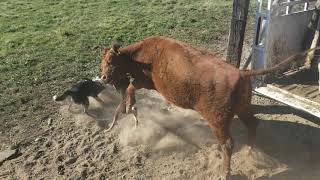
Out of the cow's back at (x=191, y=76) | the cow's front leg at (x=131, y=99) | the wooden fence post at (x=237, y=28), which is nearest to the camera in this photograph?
the cow's back at (x=191, y=76)

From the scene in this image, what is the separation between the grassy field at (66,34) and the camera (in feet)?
26.4

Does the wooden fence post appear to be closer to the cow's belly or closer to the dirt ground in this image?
the dirt ground

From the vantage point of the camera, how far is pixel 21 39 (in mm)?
10727

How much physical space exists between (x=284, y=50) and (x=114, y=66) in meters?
2.74

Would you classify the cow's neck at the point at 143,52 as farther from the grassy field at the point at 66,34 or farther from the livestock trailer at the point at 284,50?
the grassy field at the point at 66,34

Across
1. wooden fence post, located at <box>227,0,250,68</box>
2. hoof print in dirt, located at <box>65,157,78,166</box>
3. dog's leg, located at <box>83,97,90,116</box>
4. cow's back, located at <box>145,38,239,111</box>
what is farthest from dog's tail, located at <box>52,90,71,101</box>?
wooden fence post, located at <box>227,0,250,68</box>

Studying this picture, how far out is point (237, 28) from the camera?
279 inches

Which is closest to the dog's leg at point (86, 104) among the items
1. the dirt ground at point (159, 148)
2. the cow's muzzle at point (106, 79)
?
the dirt ground at point (159, 148)

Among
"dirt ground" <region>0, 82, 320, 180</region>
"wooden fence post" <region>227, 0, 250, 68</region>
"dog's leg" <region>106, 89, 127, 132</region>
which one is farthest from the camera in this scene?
"wooden fence post" <region>227, 0, 250, 68</region>

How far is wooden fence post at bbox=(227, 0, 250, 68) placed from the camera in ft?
22.6

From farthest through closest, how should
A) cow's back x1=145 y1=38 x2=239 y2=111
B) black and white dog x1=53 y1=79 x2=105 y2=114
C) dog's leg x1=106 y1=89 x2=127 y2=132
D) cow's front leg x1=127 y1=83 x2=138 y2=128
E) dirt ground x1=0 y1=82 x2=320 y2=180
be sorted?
black and white dog x1=53 y1=79 x2=105 y2=114 < dog's leg x1=106 y1=89 x2=127 y2=132 < cow's front leg x1=127 y1=83 x2=138 y2=128 < dirt ground x1=0 y1=82 x2=320 y2=180 < cow's back x1=145 y1=38 x2=239 y2=111

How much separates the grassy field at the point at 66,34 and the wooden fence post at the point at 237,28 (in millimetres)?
2800

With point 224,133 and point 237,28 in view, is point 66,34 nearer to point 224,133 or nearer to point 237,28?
point 237,28

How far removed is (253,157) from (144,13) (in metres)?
7.42
